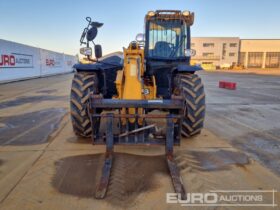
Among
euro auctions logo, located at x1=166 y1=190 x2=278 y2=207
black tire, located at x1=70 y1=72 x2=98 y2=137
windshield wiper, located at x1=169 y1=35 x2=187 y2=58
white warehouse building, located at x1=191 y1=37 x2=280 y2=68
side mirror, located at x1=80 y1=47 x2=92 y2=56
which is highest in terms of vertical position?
white warehouse building, located at x1=191 y1=37 x2=280 y2=68

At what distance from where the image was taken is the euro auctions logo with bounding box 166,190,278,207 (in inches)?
121

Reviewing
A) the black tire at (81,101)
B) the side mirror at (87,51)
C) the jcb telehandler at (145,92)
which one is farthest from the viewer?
the side mirror at (87,51)

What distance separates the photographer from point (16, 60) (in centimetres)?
2111

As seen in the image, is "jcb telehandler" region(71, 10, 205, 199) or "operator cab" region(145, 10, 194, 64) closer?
"jcb telehandler" region(71, 10, 205, 199)

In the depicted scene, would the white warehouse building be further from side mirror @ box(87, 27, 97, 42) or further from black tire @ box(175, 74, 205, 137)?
side mirror @ box(87, 27, 97, 42)

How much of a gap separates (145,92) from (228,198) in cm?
278

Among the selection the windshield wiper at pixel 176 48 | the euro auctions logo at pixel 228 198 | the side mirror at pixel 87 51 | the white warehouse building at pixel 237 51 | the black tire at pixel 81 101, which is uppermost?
the white warehouse building at pixel 237 51

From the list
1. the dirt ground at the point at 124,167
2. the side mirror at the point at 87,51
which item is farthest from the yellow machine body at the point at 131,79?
Result: the dirt ground at the point at 124,167

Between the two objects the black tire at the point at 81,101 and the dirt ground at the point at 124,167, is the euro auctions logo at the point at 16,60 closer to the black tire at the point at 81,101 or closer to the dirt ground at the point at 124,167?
the dirt ground at the point at 124,167

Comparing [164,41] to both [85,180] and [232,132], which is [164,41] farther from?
[85,180]

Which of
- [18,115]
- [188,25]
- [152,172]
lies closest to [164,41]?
[188,25]

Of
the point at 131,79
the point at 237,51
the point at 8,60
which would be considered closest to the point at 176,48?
the point at 131,79

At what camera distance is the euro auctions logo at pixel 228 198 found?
3072 millimetres

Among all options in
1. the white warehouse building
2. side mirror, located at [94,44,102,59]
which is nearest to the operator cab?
side mirror, located at [94,44,102,59]
